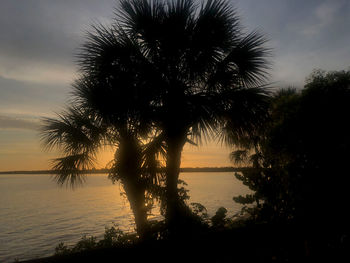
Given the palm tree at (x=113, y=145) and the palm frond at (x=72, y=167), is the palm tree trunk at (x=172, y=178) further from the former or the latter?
the palm frond at (x=72, y=167)

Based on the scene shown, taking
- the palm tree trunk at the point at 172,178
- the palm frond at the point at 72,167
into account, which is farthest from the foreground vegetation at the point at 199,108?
the palm frond at the point at 72,167

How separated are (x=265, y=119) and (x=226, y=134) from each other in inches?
46.8

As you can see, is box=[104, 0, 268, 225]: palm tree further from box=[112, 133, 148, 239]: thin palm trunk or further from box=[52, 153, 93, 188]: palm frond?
box=[52, 153, 93, 188]: palm frond

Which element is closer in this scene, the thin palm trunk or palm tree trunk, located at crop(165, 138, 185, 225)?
palm tree trunk, located at crop(165, 138, 185, 225)

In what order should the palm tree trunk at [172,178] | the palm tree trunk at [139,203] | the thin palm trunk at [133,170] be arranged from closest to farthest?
the palm tree trunk at [172,178]
the thin palm trunk at [133,170]
the palm tree trunk at [139,203]

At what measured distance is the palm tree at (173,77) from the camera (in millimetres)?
5797

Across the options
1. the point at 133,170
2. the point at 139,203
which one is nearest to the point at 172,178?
the point at 133,170

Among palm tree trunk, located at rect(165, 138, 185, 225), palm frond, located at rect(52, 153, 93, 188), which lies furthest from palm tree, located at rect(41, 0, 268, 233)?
palm frond, located at rect(52, 153, 93, 188)

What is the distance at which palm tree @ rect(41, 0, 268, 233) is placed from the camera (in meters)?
5.80

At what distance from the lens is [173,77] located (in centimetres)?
603

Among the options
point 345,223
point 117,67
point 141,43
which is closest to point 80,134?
point 117,67

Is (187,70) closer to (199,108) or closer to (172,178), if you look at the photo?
(199,108)

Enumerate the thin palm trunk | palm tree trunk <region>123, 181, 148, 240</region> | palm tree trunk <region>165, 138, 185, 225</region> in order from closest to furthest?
palm tree trunk <region>165, 138, 185, 225</region> < the thin palm trunk < palm tree trunk <region>123, 181, 148, 240</region>

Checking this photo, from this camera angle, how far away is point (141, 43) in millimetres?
6445
